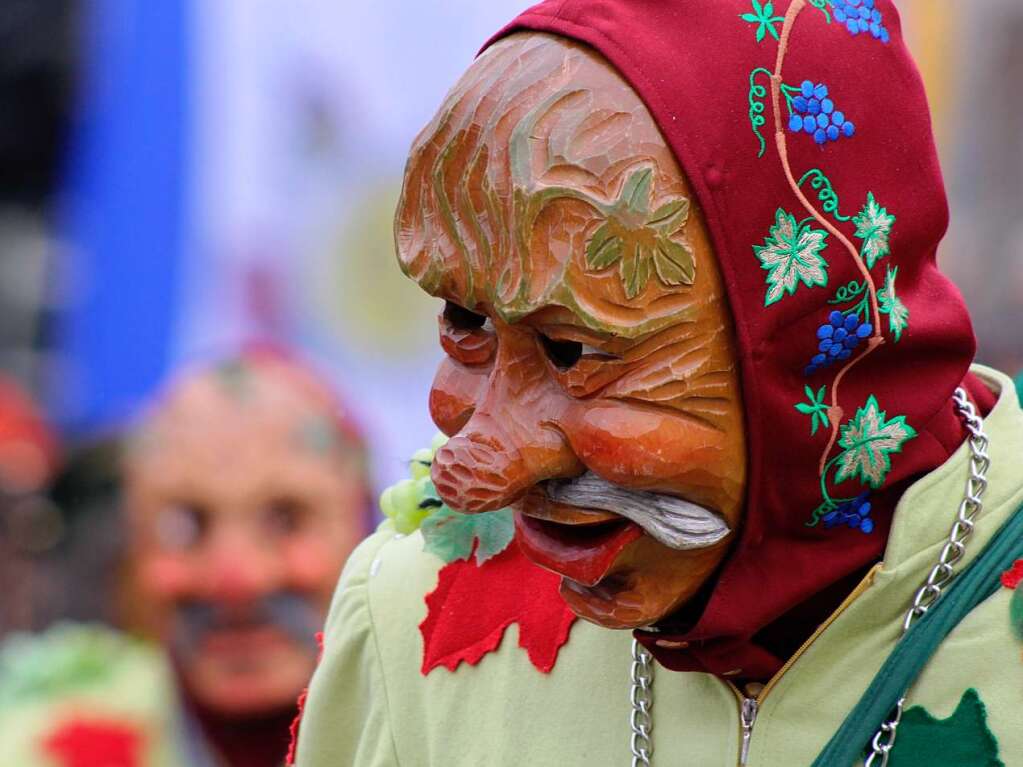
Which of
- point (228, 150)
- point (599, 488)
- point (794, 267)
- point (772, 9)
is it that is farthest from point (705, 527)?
point (228, 150)

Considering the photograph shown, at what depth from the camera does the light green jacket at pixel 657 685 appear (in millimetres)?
1746

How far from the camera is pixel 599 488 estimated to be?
5.57ft

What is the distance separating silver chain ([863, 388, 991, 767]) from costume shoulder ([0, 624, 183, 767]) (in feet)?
9.90

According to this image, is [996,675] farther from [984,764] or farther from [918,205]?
[918,205]

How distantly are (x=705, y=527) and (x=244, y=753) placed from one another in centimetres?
298

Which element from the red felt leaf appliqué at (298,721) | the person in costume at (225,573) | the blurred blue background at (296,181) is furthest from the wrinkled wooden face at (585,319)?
the blurred blue background at (296,181)

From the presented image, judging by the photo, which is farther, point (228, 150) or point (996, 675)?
point (228, 150)

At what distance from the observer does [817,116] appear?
1714 millimetres

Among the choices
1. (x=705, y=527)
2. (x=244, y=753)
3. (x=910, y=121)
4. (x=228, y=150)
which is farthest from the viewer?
(x=228, y=150)

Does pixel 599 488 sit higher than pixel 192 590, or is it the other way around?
pixel 599 488

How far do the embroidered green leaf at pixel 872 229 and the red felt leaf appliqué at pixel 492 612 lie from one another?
57 centimetres

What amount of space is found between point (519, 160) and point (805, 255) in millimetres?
287

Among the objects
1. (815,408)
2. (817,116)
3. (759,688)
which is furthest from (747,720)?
(817,116)

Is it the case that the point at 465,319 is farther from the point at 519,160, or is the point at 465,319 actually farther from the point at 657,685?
the point at 657,685
